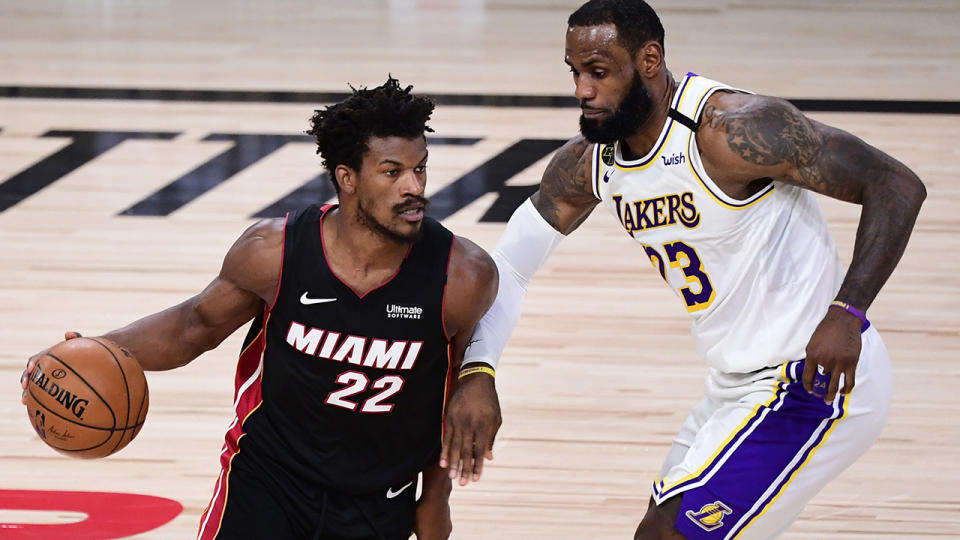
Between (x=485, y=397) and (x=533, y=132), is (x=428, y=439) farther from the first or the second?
(x=533, y=132)

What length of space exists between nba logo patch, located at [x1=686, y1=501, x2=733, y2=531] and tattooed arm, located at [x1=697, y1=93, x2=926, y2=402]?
380mm

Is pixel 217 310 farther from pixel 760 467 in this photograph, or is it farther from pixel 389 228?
pixel 760 467

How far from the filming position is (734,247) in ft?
10.7

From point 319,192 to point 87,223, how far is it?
1202mm

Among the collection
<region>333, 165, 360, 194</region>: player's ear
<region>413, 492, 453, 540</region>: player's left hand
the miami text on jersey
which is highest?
<region>333, 165, 360, 194</region>: player's ear

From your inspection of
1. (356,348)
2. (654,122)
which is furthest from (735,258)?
(356,348)

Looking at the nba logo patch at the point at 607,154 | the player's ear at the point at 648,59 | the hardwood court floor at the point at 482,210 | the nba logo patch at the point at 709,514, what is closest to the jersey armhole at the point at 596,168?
the nba logo patch at the point at 607,154

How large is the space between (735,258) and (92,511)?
2176 millimetres

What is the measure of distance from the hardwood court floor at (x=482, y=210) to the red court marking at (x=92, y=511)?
0.06m

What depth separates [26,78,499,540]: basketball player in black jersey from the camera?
3.21m

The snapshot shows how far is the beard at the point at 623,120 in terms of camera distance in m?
3.24

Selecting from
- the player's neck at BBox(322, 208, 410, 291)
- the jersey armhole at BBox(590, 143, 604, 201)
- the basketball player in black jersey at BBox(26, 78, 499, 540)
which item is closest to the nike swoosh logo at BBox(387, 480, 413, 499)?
the basketball player in black jersey at BBox(26, 78, 499, 540)

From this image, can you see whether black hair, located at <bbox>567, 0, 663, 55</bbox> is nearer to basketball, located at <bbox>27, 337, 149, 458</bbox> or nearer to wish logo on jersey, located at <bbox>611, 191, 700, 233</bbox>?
wish logo on jersey, located at <bbox>611, 191, 700, 233</bbox>

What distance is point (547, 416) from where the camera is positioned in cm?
496
